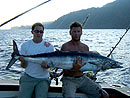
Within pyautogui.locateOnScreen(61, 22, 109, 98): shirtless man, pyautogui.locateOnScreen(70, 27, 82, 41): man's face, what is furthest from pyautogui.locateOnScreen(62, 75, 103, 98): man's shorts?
pyautogui.locateOnScreen(70, 27, 82, 41): man's face

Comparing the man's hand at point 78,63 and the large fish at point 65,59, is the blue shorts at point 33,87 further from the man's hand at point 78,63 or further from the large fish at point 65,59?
the man's hand at point 78,63

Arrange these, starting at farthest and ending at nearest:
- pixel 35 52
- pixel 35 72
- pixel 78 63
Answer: pixel 35 52 → pixel 35 72 → pixel 78 63

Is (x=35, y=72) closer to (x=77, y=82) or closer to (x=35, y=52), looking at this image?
Answer: (x=35, y=52)

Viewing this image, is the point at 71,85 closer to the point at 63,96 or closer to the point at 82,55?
the point at 63,96

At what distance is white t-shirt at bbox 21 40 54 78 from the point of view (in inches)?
177

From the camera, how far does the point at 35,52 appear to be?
A: 15.2 ft

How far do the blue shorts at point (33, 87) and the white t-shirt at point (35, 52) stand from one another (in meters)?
0.12

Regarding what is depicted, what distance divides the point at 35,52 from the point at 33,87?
0.86 meters

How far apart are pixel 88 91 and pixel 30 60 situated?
171 centimetres

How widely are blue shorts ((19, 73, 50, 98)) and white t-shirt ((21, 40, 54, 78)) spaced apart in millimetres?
122

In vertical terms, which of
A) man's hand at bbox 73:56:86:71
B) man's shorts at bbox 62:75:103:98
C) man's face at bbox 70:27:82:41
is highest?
man's face at bbox 70:27:82:41

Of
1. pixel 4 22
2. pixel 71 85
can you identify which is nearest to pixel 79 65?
pixel 71 85

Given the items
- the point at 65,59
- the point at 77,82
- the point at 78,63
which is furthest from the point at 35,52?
the point at 77,82

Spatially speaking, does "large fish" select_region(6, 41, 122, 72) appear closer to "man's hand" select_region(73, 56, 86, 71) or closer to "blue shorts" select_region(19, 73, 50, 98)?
"man's hand" select_region(73, 56, 86, 71)
